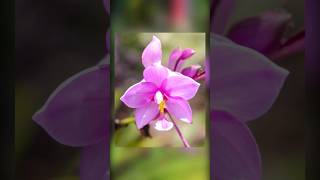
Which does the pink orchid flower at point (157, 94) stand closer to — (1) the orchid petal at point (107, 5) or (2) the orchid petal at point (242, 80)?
(2) the orchid petal at point (242, 80)

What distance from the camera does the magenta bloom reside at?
84.6 inches

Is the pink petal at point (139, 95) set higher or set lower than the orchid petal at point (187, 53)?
lower

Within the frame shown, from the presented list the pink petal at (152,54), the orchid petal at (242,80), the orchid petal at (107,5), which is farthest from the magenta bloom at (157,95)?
the orchid petal at (107,5)

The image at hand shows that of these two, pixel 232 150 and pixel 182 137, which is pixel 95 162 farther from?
pixel 232 150

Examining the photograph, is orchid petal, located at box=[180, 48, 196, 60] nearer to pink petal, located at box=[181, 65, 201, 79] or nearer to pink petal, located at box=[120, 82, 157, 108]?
pink petal, located at box=[181, 65, 201, 79]

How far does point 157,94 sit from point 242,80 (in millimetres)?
435

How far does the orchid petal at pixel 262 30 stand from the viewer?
7.23 feet

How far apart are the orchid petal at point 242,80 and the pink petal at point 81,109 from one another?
56cm

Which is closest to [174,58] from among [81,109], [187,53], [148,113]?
[187,53]

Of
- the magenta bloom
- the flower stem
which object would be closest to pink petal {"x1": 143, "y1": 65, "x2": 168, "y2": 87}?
the magenta bloom

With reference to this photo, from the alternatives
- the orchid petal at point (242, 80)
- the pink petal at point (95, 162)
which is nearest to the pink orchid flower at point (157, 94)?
the orchid petal at point (242, 80)

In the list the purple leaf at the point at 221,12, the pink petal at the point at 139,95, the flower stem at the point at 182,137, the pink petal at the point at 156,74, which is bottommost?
the flower stem at the point at 182,137

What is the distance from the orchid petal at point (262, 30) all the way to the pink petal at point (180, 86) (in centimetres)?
31

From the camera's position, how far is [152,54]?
7.11ft
